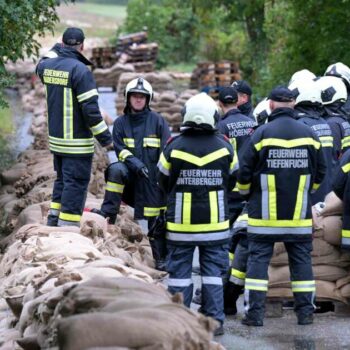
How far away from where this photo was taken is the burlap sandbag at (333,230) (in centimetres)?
889

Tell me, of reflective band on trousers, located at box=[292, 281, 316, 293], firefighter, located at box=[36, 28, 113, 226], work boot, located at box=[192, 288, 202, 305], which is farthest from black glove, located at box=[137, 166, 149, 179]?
reflective band on trousers, located at box=[292, 281, 316, 293]

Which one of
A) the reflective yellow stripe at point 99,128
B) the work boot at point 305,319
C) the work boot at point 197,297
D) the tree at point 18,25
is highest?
the tree at point 18,25

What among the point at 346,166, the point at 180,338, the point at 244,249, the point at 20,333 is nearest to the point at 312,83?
the point at 346,166

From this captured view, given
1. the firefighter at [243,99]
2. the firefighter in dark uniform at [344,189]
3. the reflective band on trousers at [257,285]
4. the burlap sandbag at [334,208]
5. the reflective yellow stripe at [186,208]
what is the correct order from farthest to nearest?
1. the firefighter at [243,99]
2. the burlap sandbag at [334,208]
3. the firefighter in dark uniform at [344,189]
4. the reflective band on trousers at [257,285]
5. the reflective yellow stripe at [186,208]

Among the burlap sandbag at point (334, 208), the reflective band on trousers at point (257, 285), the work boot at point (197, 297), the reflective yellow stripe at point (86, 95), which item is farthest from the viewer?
the reflective yellow stripe at point (86, 95)

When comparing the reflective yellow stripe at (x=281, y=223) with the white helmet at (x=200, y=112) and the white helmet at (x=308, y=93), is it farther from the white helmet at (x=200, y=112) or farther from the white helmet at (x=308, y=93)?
the white helmet at (x=308, y=93)

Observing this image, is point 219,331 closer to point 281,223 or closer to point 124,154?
point 281,223

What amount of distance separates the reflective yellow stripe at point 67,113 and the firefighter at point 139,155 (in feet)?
1.60

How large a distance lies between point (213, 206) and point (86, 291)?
2.53m

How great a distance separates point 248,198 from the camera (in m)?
8.53

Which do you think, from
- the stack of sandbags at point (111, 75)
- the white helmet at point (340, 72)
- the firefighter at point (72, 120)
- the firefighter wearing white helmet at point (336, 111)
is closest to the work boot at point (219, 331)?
the firefighter at point (72, 120)

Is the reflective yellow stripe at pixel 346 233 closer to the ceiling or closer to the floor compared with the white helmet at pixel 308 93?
closer to the floor

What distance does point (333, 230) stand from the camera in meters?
8.90

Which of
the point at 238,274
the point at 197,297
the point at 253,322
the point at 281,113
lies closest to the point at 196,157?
the point at 281,113
